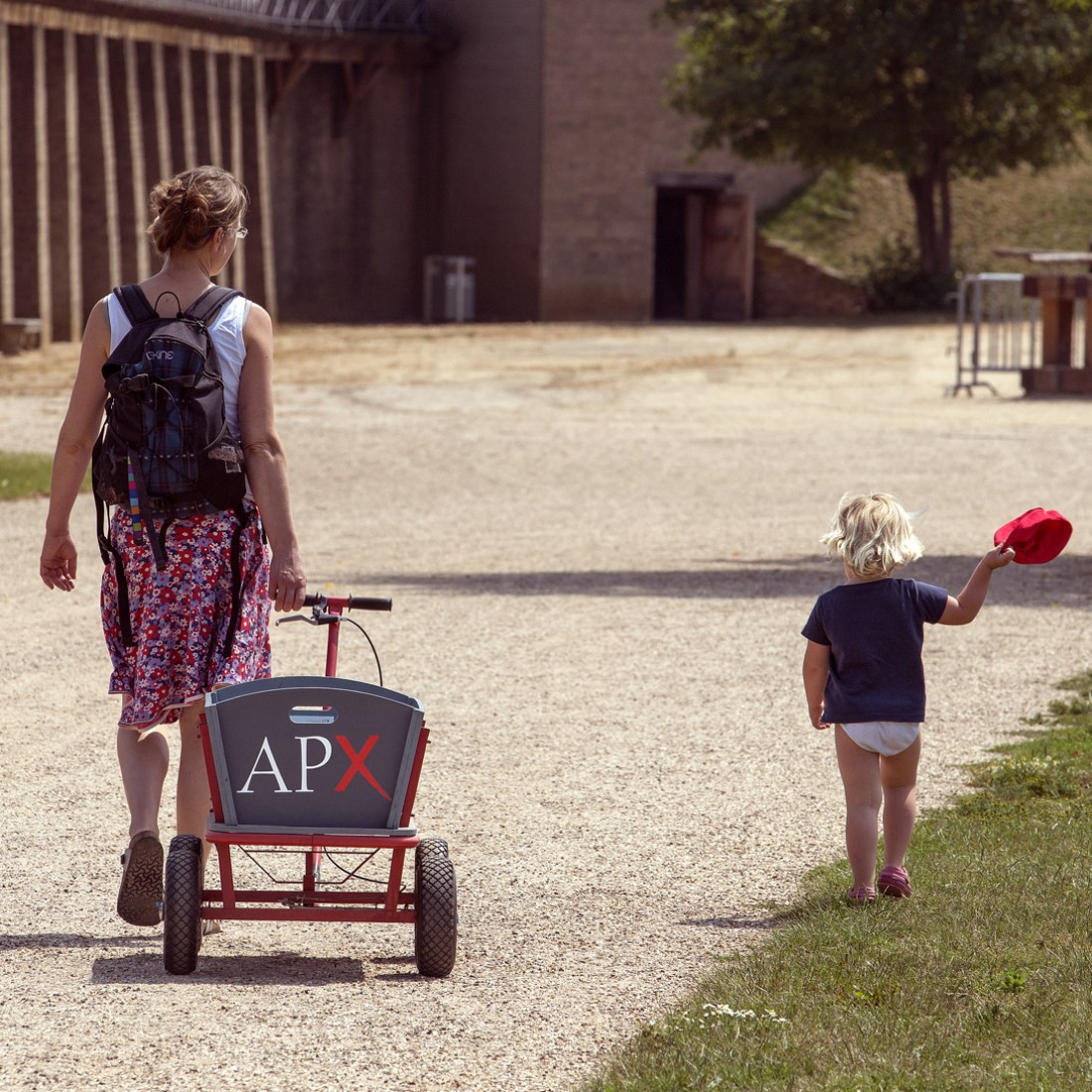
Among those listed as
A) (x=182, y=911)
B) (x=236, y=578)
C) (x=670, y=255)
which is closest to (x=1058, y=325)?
(x=670, y=255)

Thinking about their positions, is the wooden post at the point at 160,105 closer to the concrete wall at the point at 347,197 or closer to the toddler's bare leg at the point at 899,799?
the concrete wall at the point at 347,197

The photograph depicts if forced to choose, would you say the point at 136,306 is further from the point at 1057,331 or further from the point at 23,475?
the point at 1057,331

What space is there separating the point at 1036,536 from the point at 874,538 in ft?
1.41

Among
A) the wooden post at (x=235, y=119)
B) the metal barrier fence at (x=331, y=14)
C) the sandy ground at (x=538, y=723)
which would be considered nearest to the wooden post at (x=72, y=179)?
the wooden post at (x=235, y=119)

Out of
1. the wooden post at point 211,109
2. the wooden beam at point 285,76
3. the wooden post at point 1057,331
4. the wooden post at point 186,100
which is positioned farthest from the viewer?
the wooden beam at point 285,76

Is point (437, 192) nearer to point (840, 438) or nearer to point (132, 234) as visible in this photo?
point (132, 234)

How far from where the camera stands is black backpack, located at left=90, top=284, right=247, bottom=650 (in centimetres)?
471

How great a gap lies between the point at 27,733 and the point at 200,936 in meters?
3.10

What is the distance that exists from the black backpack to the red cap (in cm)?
199

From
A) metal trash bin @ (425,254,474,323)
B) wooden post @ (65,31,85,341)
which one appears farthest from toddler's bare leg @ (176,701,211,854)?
metal trash bin @ (425,254,474,323)

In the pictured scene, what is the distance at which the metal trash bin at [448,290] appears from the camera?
135 ft

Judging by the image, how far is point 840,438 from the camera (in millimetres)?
20969

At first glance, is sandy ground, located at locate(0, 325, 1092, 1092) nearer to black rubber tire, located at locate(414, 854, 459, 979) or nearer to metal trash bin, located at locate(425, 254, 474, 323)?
black rubber tire, located at locate(414, 854, 459, 979)

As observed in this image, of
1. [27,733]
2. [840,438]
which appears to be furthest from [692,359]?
[27,733]
